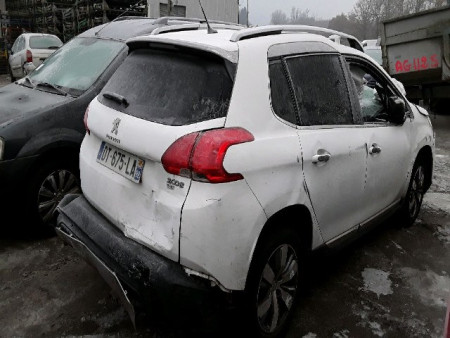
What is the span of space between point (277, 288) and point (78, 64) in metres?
3.25

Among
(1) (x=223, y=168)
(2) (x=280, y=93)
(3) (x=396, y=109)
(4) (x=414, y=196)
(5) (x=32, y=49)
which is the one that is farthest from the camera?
(5) (x=32, y=49)

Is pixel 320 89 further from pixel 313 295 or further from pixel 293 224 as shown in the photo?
pixel 313 295

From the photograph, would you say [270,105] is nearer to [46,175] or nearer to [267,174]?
[267,174]

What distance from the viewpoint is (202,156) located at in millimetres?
2146


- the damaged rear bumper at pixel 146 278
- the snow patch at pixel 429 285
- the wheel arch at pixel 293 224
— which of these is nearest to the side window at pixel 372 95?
the wheel arch at pixel 293 224

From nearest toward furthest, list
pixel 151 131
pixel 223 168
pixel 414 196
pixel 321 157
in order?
pixel 223 168
pixel 151 131
pixel 321 157
pixel 414 196

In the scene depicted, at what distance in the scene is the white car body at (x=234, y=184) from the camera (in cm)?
215

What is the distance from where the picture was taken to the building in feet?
76.7

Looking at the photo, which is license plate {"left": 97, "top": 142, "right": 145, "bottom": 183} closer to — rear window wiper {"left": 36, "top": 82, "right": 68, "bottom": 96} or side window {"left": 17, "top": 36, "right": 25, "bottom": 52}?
rear window wiper {"left": 36, "top": 82, "right": 68, "bottom": 96}

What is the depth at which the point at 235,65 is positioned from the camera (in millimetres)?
2375

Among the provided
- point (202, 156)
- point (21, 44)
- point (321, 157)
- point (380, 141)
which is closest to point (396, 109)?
point (380, 141)

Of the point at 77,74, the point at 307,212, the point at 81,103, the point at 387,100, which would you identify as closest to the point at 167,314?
the point at 307,212

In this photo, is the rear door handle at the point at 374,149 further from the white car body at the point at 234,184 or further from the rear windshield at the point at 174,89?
the rear windshield at the point at 174,89

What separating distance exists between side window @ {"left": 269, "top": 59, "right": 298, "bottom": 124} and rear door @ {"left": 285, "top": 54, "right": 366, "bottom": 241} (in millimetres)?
79
